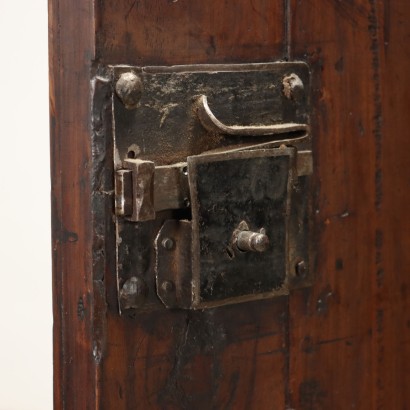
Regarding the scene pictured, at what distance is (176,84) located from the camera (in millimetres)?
1113

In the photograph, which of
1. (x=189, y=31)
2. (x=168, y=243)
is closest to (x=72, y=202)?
(x=168, y=243)

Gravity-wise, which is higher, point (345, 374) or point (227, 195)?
point (227, 195)

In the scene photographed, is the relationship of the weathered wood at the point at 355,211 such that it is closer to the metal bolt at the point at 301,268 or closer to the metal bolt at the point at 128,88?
the metal bolt at the point at 301,268

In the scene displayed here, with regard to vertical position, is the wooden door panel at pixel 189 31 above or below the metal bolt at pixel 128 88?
above

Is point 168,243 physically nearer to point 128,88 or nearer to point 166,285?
point 166,285

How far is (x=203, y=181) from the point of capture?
43.4 inches

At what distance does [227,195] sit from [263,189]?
5 centimetres

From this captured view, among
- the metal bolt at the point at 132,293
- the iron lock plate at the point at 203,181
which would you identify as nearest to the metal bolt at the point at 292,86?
the iron lock plate at the point at 203,181

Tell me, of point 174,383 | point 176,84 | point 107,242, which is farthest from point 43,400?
point 176,84

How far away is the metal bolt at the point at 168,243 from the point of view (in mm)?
1119

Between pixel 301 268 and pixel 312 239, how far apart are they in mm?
43

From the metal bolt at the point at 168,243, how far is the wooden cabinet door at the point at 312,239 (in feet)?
0.21

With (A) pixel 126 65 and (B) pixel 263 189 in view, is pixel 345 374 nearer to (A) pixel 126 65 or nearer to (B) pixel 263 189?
(B) pixel 263 189

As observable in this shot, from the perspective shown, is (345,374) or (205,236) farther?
(345,374)
